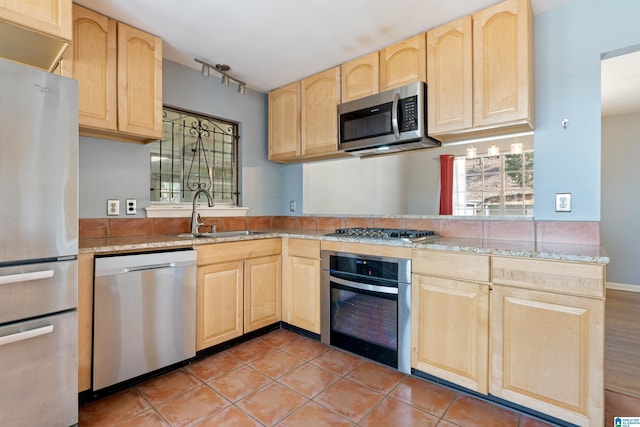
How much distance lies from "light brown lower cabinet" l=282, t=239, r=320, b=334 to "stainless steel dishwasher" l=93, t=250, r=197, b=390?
0.84 metres

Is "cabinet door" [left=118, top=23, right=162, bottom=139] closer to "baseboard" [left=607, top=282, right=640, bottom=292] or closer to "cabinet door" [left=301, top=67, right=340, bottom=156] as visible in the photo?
"cabinet door" [left=301, top=67, right=340, bottom=156]

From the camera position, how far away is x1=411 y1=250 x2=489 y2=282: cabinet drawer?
172 cm

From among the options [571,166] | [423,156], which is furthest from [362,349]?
[571,166]

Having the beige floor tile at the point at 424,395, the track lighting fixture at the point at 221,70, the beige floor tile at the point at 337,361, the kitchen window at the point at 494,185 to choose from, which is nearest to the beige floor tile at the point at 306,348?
the beige floor tile at the point at 337,361

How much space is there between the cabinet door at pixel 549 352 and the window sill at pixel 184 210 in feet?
7.57

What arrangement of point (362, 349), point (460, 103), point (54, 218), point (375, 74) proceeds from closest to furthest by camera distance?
point (54, 218), point (460, 103), point (362, 349), point (375, 74)

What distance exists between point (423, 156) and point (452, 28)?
0.90 metres

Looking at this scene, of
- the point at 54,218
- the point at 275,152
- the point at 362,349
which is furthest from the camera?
the point at 275,152

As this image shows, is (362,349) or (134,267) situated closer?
(134,267)

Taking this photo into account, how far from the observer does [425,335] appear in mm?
1939

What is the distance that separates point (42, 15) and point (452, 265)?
8.22 ft

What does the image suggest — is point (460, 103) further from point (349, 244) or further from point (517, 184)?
point (349, 244)

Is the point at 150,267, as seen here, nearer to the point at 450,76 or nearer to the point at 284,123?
the point at 284,123

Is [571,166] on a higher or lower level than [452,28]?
lower
